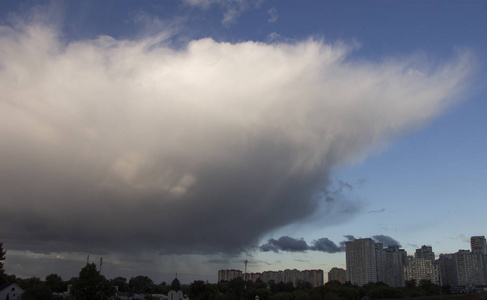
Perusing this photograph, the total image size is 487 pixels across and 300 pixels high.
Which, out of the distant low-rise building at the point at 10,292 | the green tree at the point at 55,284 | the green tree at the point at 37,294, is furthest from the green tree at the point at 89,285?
the green tree at the point at 55,284

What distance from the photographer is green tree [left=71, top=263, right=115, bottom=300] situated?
310 ft

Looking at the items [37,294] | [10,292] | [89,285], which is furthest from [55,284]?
[89,285]

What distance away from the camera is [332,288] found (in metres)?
136

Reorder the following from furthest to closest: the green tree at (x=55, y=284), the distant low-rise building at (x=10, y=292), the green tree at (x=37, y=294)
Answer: the green tree at (x=55, y=284)
the distant low-rise building at (x=10, y=292)
the green tree at (x=37, y=294)

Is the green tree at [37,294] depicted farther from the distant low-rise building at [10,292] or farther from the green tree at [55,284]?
the green tree at [55,284]

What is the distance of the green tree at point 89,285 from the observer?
94.5 meters

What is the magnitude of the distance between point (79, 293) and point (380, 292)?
8620 centimetres

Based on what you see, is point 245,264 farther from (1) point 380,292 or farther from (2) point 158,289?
(2) point 158,289

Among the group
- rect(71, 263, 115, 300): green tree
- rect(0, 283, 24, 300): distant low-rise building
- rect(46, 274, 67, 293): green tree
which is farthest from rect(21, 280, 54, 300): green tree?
rect(46, 274, 67, 293): green tree

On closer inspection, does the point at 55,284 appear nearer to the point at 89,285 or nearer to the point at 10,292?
the point at 10,292

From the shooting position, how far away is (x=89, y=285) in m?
94.8

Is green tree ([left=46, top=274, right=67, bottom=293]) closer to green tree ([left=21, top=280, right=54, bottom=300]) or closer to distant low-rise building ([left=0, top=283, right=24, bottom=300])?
distant low-rise building ([left=0, top=283, right=24, bottom=300])

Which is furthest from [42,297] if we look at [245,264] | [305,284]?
[305,284]

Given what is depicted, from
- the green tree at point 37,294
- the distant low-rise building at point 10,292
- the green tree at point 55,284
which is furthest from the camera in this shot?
the green tree at point 55,284
